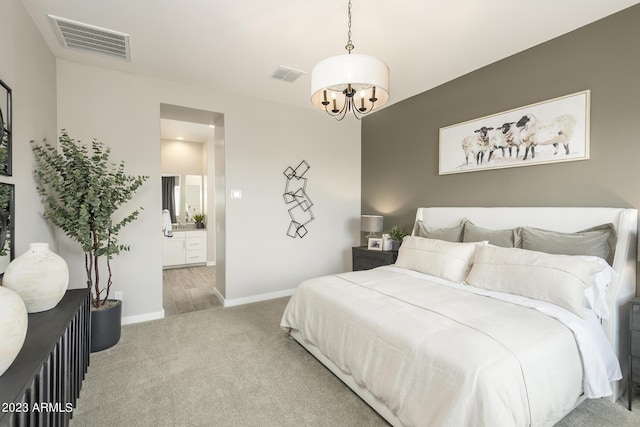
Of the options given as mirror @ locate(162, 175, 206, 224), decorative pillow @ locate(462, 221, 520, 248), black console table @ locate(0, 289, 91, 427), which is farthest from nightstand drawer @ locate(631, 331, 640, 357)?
mirror @ locate(162, 175, 206, 224)

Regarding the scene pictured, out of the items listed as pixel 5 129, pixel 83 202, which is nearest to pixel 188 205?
pixel 83 202

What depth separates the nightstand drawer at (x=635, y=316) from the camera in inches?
74.5

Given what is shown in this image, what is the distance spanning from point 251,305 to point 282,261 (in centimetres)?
72

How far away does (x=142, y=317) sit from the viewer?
3357mm

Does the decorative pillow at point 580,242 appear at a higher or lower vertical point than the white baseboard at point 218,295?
higher

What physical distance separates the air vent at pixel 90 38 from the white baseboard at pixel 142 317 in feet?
8.73

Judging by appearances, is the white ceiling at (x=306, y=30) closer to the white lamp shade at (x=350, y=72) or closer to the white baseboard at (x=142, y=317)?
the white lamp shade at (x=350, y=72)

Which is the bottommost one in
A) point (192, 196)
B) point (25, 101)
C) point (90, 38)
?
point (192, 196)

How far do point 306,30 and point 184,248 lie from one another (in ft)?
16.6

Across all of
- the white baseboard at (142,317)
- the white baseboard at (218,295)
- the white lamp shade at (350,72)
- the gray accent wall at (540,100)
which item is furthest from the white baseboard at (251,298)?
the white lamp shade at (350,72)

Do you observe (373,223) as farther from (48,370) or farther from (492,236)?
(48,370)

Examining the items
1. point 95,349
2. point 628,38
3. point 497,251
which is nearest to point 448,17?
point 628,38

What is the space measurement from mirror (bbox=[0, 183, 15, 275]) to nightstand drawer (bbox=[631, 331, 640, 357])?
3.77 metres

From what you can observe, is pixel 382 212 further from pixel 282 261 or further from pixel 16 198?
pixel 16 198
